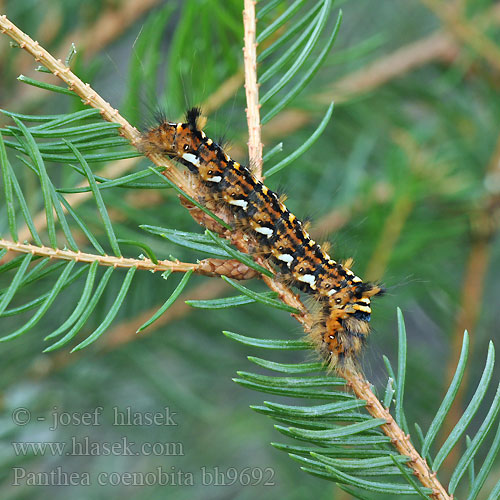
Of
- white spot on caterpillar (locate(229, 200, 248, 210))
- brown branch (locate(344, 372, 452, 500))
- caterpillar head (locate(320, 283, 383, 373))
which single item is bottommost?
brown branch (locate(344, 372, 452, 500))

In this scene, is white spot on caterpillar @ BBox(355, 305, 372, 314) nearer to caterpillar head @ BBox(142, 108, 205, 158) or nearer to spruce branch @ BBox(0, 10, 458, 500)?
spruce branch @ BBox(0, 10, 458, 500)

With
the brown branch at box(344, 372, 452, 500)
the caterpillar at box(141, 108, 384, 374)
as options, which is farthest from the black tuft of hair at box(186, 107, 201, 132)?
the brown branch at box(344, 372, 452, 500)

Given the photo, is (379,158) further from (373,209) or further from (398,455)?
(398,455)

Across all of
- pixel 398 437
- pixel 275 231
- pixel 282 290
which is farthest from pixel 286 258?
pixel 398 437

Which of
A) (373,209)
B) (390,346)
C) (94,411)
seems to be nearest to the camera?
(373,209)

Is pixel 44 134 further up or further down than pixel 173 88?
further down

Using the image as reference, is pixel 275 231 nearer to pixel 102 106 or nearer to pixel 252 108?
pixel 252 108

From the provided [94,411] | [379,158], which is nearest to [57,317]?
[94,411]
